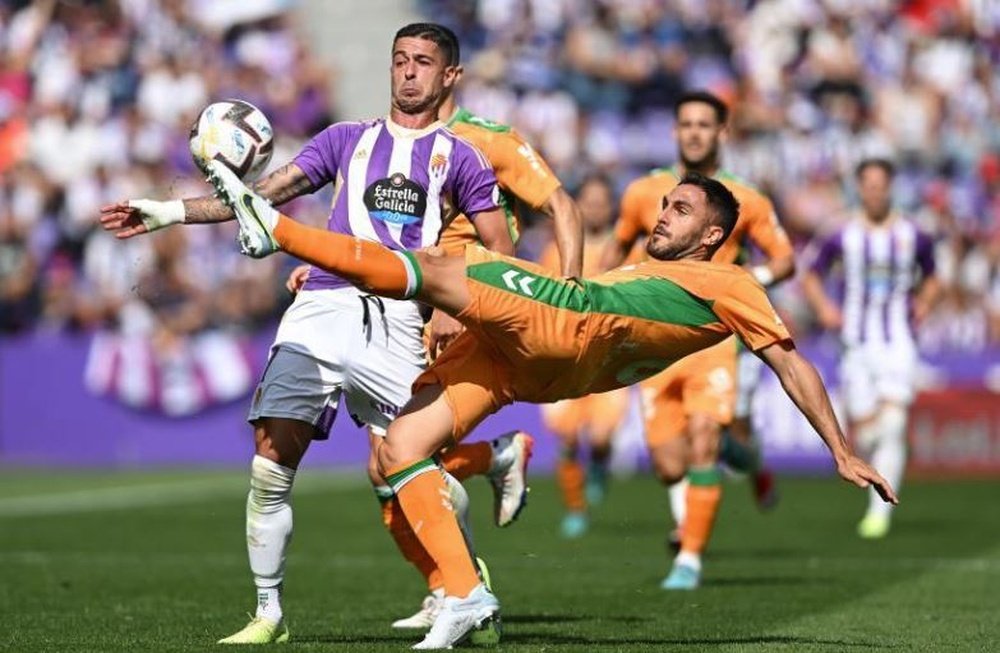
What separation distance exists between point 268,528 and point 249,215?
1.71 metres

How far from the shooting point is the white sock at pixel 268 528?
797 centimetres

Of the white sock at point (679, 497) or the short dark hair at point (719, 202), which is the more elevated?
the short dark hair at point (719, 202)

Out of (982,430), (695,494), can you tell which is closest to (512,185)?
(695,494)

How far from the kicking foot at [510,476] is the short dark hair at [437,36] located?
182cm

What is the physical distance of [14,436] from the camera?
76.1 feet

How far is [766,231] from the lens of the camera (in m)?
11.8

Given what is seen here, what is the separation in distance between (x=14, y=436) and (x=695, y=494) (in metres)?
13.9

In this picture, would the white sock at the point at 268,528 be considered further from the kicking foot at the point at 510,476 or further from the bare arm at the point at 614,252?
the bare arm at the point at 614,252

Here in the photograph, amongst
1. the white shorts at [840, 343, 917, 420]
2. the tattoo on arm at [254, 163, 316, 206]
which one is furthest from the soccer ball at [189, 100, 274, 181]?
the white shorts at [840, 343, 917, 420]

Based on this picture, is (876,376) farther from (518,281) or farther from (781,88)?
(518,281)

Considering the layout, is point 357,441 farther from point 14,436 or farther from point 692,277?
point 692,277

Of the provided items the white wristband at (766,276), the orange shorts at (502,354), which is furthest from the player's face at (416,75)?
the white wristband at (766,276)

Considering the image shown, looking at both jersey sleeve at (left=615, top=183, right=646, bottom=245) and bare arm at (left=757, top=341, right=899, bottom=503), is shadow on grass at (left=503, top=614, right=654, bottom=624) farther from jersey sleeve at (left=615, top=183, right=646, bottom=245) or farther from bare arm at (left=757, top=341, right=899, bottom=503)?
jersey sleeve at (left=615, top=183, right=646, bottom=245)

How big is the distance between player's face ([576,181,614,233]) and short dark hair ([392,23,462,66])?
23.3 feet
